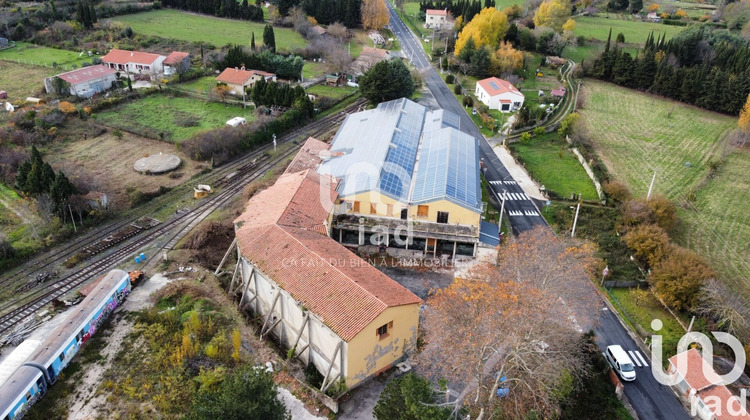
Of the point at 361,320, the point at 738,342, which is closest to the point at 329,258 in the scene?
the point at 361,320

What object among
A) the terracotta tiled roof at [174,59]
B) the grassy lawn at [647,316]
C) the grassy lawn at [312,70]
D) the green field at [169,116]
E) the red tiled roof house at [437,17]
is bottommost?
the grassy lawn at [647,316]

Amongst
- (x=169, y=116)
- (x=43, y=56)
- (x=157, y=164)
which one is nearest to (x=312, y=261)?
(x=157, y=164)

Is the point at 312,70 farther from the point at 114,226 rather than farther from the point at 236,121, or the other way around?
the point at 114,226

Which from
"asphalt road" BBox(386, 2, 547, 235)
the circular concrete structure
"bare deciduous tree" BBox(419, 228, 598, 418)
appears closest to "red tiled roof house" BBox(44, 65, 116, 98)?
the circular concrete structure

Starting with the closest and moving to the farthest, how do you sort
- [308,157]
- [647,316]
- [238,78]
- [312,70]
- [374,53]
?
[647,316]
[308,157]
[238,78]
[312,70]
[374,53]

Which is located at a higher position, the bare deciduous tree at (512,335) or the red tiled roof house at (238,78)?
the red tiled roof house at (238,78)

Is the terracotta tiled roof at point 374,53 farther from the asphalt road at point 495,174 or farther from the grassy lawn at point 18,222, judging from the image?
the grassy lawn at point 18,222

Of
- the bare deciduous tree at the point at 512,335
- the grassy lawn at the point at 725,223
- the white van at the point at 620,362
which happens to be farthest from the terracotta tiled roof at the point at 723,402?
the grassy lawn at the point at 725,223
